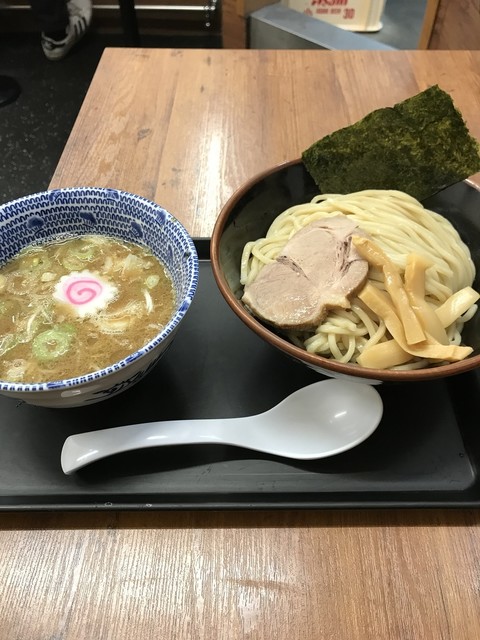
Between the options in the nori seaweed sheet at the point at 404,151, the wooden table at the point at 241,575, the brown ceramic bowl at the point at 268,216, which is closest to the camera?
the wooden table at the point at 241,575

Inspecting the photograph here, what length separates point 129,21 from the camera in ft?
10.3

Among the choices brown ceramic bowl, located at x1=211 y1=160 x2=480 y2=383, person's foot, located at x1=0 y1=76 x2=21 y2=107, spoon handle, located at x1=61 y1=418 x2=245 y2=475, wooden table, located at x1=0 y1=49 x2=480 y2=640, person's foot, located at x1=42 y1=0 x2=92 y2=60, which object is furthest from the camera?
person's foot, located at x1=42 y1=0 x2=92 y2=60

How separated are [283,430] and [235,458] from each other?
8 cm

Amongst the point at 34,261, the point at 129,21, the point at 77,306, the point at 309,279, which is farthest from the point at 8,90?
the point at 309,279

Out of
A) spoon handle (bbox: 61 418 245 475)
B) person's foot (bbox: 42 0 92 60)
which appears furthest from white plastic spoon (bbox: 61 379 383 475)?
person's foot (bbox: 42 0 92 60)

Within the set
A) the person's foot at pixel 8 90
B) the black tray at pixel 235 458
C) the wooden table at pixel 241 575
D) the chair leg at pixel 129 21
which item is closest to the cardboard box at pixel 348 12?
the chair leg at pixel 129 21

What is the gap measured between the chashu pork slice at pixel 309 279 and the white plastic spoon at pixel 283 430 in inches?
4.7

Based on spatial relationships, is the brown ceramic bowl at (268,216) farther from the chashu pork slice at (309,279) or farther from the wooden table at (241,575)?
the wooden table at (241,575)

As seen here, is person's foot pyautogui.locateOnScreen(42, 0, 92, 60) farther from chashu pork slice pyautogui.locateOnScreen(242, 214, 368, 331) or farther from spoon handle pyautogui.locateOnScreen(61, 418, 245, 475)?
spoon handle pyautogui.locateOnScreen(61, 418, 245, 475)

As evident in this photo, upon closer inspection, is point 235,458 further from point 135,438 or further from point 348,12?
point 348,12

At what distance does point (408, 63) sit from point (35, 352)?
1.55m

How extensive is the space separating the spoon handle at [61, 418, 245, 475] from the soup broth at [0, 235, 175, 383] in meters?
0.10

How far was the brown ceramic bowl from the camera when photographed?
2.78 feet

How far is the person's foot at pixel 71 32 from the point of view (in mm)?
3539
